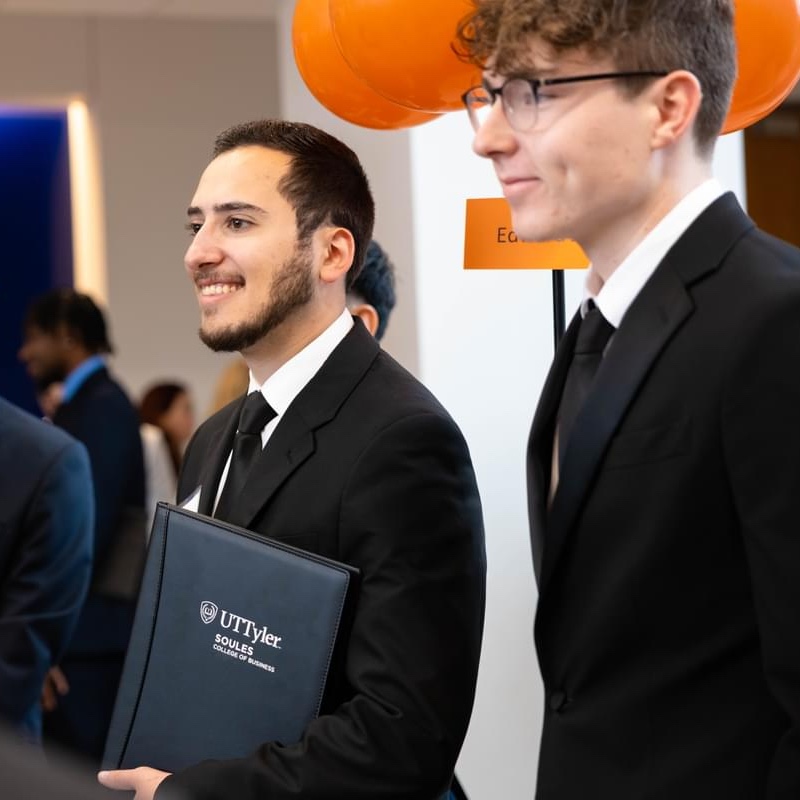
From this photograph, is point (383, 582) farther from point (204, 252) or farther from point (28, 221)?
point (28, 221)

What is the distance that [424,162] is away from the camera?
2838 mm

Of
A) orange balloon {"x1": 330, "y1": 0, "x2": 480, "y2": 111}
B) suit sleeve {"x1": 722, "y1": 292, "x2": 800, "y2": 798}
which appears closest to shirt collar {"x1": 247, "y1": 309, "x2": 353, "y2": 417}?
orange balloon {"x1": 330, "y1": 0, "x2": 480, "y2": 111}

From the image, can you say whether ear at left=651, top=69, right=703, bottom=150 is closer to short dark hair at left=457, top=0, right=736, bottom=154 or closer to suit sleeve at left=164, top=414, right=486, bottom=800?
short dark hair at left=457, top=0, right=736, bottom=154

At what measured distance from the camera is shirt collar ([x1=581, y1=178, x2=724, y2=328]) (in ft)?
4.22

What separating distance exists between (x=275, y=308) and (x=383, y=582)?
41cm

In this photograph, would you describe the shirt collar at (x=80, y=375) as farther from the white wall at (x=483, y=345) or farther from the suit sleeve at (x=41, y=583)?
the suit sleeve at (x=41, y=583)

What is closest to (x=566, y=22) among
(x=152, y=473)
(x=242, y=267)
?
(x=242, y=267)

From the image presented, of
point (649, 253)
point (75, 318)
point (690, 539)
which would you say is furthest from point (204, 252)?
point (75, 318)

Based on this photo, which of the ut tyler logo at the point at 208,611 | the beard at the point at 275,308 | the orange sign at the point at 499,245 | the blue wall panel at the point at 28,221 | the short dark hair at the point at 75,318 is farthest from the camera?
the blue wall panel at the point at 28,221

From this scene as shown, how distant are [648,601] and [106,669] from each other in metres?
3.03

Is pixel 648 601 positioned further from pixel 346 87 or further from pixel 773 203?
pixel 773 203

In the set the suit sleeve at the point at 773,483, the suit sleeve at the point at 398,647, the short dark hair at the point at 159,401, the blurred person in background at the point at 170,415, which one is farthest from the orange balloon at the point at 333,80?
the short dark hair at the point at 159,401

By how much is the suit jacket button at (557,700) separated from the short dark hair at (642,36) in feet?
1.74

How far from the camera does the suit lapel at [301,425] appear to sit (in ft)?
5.55
